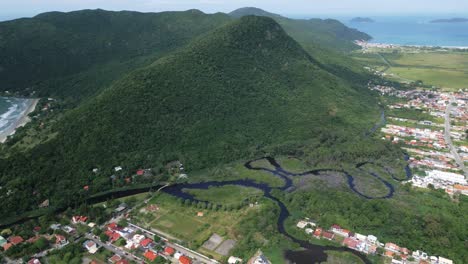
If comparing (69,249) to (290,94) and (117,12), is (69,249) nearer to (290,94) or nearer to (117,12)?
(290,94)

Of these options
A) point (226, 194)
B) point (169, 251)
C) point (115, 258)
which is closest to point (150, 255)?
point (169, 251)

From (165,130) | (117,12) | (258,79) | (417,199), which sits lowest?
(417,199)

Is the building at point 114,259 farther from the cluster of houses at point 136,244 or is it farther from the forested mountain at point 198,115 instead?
the forested mountain at point 198,115

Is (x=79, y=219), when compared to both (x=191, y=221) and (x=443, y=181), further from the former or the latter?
(x=443, y=181)

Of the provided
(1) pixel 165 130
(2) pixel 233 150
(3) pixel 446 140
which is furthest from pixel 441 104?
(1) pixel 165 130

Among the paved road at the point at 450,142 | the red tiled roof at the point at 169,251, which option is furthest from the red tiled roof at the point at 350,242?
the paved road at the point at 450,142

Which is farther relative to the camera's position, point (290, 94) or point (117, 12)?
point (117, 12)

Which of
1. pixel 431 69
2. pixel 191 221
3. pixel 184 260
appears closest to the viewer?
pixel 184 260

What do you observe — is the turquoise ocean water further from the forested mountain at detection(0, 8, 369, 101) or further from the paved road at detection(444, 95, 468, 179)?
the paved road at detection(444, 95, 468, 179)
